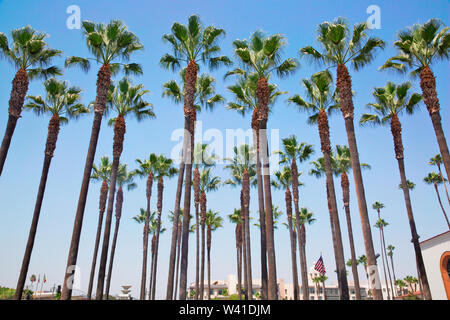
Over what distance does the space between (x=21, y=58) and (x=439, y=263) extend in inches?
1596

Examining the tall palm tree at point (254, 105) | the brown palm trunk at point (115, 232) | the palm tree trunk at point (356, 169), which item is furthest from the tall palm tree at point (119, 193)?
the palm tree trunk at point (356, 169)

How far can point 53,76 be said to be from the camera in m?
22.5

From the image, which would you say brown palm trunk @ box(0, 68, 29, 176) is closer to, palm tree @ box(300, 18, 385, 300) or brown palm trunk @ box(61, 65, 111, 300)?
brown palm trunk @ box(61, 65, 111, 300)

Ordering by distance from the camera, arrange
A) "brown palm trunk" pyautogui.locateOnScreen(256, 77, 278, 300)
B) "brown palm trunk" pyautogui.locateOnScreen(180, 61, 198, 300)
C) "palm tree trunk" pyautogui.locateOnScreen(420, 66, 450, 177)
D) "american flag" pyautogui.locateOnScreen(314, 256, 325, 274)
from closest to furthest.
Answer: "brown palm trunk" pyautogui.locateOnScreen(256, 77, 278, 300), "brown palm trunk" pyautogui.locateOnScreen(180, 61, 198, 300), "palm tree trunk" pyautogui.locateOnScreen(420, 66, 450, 177), "american flag" pyautogui.locateOnScreen(314, 256, 325, 274)

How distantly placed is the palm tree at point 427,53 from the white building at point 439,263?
59.0ft

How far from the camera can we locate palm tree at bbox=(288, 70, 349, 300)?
19.9 metres

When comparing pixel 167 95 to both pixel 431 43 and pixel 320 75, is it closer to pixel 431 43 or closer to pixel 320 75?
pixel 320 75

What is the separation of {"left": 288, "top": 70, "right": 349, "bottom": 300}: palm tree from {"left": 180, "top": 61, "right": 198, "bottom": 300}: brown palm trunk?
28.8 ft

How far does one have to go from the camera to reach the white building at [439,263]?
104 feet

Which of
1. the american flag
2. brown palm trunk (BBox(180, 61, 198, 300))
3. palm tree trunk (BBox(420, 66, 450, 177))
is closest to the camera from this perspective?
brown palm trunk (BBox(180, 61, 198, 300))

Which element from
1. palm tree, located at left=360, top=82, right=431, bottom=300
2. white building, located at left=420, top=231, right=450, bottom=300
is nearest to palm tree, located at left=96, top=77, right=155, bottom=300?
palm tree, located at left=360, top=82, right=431, bottom=300

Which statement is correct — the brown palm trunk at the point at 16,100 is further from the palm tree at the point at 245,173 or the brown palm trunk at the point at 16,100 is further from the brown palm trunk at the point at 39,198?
the palm tree at the point at 245,173
